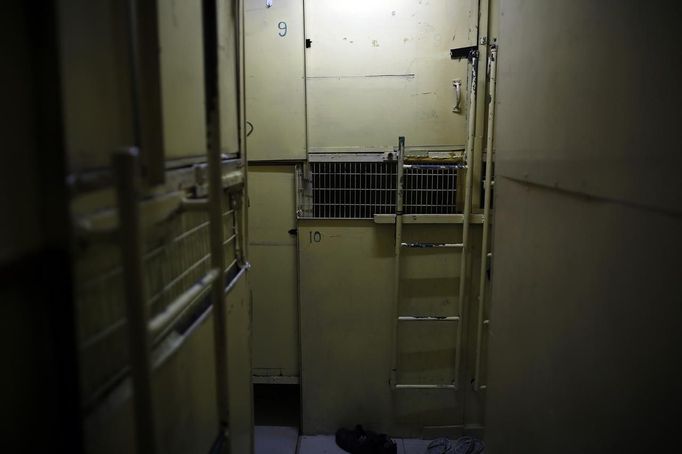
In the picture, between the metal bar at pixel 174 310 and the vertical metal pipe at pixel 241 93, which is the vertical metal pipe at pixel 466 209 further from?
the metal bar at pixel 174 310

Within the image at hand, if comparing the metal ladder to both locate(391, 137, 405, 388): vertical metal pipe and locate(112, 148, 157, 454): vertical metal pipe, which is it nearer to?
locate(391, 137, 405, 388): vertical metal pipe

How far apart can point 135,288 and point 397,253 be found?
222 centimetres

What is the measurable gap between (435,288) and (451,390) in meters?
0.65

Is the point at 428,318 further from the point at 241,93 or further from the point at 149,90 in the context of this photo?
the point at 149,90

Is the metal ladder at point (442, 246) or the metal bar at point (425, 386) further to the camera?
the metal bar at point (425, 386)

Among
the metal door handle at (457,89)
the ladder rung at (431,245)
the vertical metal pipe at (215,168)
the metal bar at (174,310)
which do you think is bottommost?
the ladder rung at (431,245)

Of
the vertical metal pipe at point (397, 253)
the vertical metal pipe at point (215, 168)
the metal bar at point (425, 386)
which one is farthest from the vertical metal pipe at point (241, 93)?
the metal bar at point (425, 386)

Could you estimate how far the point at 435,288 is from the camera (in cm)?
291

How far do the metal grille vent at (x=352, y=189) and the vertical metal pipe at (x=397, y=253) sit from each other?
78mm

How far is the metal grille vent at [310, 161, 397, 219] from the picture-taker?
2838mm

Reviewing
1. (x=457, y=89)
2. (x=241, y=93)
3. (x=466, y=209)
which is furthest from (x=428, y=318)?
(x=241, y=93)

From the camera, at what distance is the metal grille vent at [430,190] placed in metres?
2.81

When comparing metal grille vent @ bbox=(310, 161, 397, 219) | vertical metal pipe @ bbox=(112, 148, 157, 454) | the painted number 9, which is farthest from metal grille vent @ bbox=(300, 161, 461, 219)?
vertical metal pipe @ bbox=(112, 148, 157, 454)

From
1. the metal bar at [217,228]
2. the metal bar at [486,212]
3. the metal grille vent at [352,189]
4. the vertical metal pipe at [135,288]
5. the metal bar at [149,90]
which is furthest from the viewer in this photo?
the metal grille vent at [352,189]
